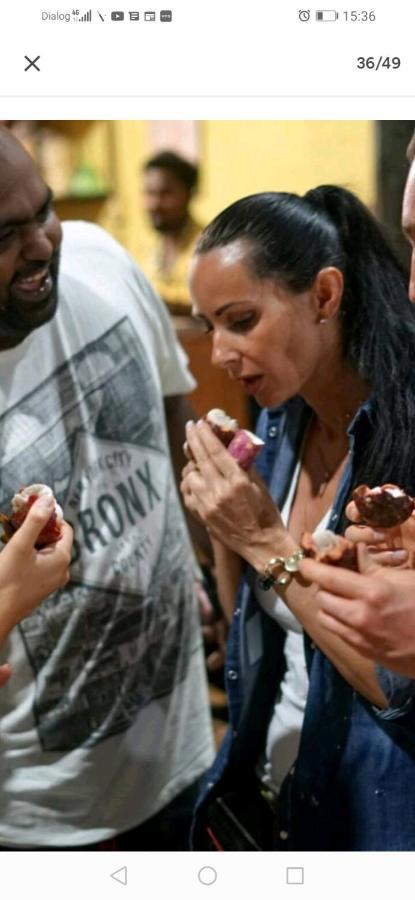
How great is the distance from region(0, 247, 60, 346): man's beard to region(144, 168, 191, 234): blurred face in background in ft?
6.53

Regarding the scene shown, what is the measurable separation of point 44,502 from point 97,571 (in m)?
0.22

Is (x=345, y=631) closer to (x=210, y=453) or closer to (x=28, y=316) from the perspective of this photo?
(x=210, y=453)

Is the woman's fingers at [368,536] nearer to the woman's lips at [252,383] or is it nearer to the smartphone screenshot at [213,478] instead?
the smartphone screenshot at [213,478]

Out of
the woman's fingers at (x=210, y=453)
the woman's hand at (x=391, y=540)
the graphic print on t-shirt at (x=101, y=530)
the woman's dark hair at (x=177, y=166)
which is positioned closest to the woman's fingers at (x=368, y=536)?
the woman's hand at (x=391, y=540)

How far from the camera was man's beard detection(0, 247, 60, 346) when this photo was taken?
971mm

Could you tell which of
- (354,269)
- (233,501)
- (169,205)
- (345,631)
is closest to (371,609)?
(345,631)

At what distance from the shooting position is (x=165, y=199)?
3.11m
